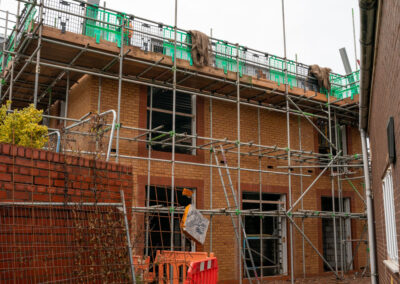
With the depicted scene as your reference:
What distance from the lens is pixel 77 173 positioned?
15.9 ft

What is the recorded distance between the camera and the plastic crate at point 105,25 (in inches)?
434

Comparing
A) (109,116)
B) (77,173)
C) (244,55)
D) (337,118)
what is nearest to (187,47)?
(244,55)

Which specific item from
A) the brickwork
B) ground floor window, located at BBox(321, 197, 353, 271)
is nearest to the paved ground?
the brickwork

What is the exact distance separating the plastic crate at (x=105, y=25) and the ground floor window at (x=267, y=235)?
6.12 meters

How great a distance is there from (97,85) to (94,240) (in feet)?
24.1

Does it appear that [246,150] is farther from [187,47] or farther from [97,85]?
[97,85]

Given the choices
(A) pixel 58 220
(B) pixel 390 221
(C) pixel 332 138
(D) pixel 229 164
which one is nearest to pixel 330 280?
(D) pixel 229 164

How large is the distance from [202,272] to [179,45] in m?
7.27

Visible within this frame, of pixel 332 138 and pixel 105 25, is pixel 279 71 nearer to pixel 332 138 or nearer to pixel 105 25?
pixel 332 138

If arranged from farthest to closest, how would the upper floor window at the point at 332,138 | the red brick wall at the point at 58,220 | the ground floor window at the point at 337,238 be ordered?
the upper floor window at the point at 332,138 → the ground floor window at the point at 337,238 → the red brick wall at the point at 58,220

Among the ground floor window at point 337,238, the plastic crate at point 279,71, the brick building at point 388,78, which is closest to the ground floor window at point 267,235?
the ground floor window at point 337,238

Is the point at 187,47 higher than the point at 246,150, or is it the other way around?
the point at 187,47

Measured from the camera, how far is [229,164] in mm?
13297

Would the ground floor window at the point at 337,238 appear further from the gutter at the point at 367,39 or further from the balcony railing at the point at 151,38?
the gutter at the point at 367,39
